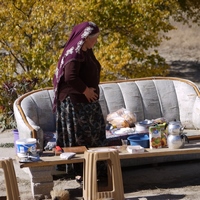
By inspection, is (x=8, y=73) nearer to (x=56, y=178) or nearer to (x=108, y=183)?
(x=56, y=178)

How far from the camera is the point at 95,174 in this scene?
596 cm

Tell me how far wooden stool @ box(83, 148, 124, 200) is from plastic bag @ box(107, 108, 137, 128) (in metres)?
1.68

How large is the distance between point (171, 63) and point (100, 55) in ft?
27.7

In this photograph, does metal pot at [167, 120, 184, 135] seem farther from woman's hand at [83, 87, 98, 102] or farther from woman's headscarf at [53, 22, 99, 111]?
woman's headscarf at [53, 22, 99, 111]

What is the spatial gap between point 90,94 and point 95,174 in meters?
0.99

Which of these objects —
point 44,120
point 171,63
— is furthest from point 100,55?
point 171,63

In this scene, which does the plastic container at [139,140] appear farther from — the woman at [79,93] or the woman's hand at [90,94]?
the woman's hand at [90,94]

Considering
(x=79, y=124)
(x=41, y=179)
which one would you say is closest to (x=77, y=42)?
(x=79, y=124)

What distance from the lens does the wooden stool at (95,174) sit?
5957mm

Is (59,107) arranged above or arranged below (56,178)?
above

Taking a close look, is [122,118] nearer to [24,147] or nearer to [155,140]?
[155,140]

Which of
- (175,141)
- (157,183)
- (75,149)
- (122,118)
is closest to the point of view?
(175,141)

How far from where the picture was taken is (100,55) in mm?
9586

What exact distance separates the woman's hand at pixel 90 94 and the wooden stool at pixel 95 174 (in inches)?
29.1
